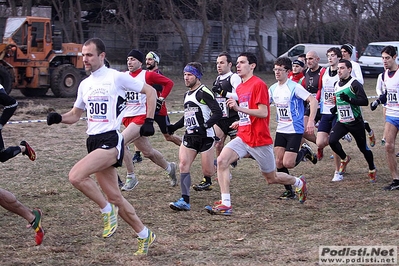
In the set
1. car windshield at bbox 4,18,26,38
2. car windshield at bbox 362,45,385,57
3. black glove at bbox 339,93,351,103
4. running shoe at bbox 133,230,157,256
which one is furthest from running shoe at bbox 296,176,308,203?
car windshield at bbox 362,45,385,57

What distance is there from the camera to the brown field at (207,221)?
6.00m

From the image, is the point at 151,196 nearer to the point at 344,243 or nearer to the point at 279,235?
the point at 279,235

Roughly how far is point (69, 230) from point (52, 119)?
154cm

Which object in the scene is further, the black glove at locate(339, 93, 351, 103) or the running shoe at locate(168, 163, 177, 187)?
the running shoe at locate(168, 163, 177, 187)

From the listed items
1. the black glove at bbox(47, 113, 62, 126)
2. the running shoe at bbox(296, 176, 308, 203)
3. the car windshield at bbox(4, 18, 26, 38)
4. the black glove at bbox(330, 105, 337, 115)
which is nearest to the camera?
the black glove at bbox(47, 113, 62, 126)

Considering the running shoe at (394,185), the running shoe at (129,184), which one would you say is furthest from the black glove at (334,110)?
the running shoe at (129,184)

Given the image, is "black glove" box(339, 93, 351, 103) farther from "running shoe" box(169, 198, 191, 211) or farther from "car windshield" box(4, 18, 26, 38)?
"car windshield" box(4, 18, 26, 38)

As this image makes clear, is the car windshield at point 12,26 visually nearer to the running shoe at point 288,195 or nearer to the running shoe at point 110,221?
the running shoe at point 288,195

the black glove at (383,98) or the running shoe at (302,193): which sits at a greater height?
the black glove at (383,98)

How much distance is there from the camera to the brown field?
6004 millimetres

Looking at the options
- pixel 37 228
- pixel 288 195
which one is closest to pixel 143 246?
pixel 37 228

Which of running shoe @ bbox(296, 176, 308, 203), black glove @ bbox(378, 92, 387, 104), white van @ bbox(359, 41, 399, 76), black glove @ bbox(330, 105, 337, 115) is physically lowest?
white van @ bbox(359, 41, 399, 76)

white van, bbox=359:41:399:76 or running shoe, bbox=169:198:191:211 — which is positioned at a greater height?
running shoe, bbox=169:198:191:211

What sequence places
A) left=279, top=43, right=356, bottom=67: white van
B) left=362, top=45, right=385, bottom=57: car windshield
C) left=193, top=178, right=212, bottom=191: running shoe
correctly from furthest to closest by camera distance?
left=279, top=43, right=356, bottom=67: white van → left=362, top=45, right=385, bottom=57: car windshield → left=193, top=178, right=212, bottom=191: running shoe
